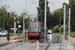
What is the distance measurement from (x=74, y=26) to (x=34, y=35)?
198ft

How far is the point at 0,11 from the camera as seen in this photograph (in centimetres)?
7462

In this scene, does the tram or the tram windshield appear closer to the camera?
the tram

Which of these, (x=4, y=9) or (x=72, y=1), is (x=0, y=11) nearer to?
(x=4, y=9)

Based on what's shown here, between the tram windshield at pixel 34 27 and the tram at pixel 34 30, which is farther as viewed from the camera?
the tram windshield at pixel 34 27

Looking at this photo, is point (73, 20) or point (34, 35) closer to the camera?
point (34, 35)

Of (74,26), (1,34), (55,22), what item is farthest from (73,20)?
(1,34)

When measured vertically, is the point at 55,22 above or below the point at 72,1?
below

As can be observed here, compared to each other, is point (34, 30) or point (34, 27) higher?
point (34, 27)

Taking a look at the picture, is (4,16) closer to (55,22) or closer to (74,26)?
(74,26)

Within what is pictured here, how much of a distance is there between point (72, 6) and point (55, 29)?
1374cm

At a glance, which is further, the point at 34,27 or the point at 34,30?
the point at 34,27

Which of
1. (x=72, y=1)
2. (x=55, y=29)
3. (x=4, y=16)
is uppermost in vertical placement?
(x=72, y=1)

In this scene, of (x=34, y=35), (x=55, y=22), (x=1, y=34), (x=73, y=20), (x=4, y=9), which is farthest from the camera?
(x=55, y=22)

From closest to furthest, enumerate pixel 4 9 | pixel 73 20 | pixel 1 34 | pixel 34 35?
pixel 34 35 → pixel 1 34 → pixel 4 9 → pixel 73 20
